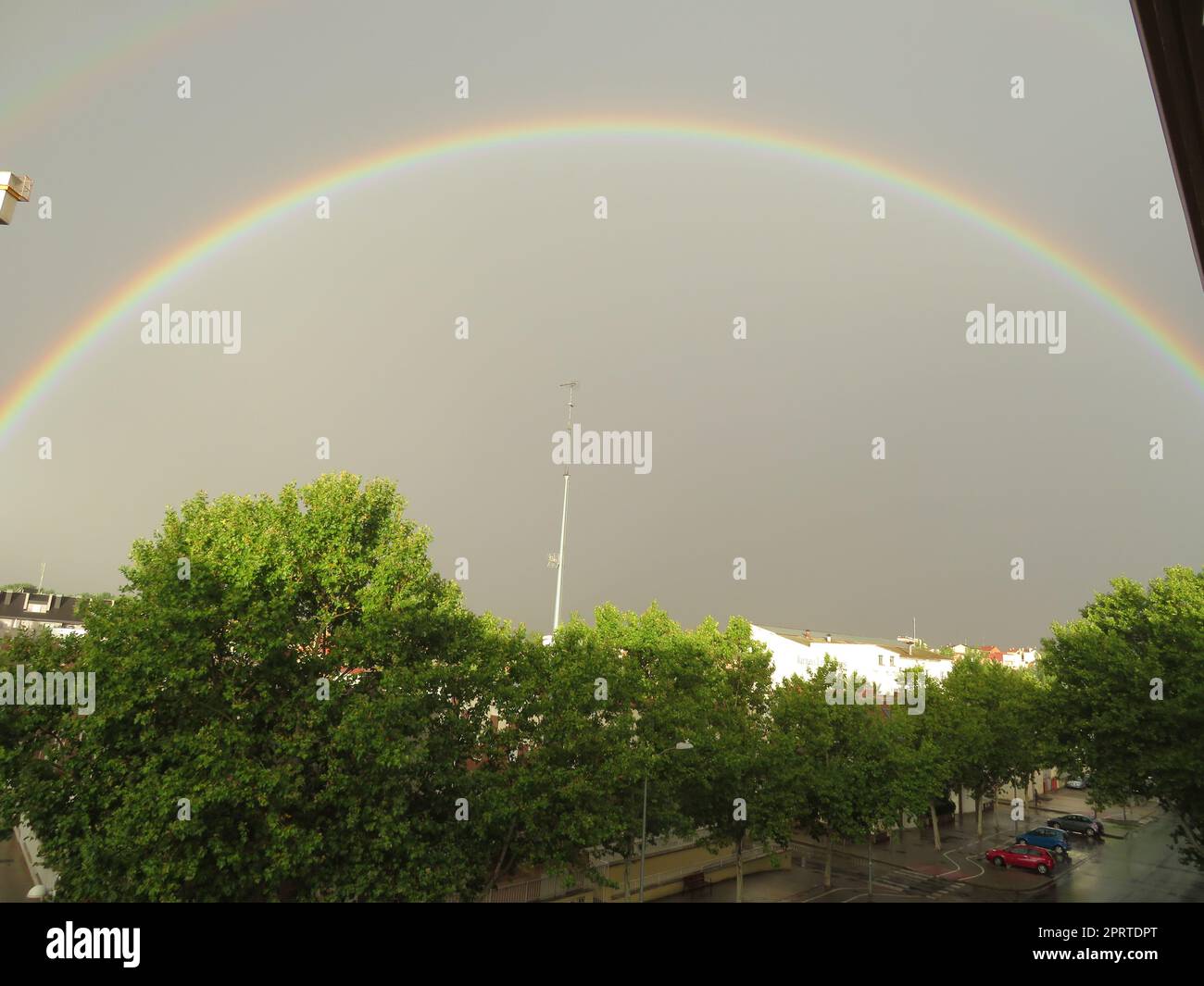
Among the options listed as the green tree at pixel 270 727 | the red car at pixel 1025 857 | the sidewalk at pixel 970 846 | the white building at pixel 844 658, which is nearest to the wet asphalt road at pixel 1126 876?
the red car at pixel 1025 857

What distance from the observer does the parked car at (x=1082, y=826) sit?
48.0 metres

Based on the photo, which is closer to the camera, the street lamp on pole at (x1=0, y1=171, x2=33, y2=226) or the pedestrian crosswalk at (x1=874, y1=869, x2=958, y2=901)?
the street lamp on pole at (x1=0, y1=171, x2=33, y2=226)

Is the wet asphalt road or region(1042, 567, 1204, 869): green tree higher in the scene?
region(1042, 567, 1204, 869): green tree

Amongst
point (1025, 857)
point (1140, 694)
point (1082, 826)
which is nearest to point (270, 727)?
point (1140, 694)

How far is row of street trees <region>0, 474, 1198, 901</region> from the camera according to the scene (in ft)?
50.7

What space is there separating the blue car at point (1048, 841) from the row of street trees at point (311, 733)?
2748cm

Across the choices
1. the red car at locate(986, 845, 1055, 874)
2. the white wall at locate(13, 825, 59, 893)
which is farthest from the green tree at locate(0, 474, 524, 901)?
the red car at locate(986, 845, 1055, 874)

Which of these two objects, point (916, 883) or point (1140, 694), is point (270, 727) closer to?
point (916, 883)

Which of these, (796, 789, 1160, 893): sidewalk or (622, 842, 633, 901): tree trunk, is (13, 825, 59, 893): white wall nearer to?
(622, 842, 633, 901): tree trunk

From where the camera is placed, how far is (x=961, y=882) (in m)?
34.5

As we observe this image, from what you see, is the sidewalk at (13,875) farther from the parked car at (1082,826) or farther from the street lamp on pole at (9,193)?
the parked car at (1082,826)

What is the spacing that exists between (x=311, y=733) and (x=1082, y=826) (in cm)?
5215

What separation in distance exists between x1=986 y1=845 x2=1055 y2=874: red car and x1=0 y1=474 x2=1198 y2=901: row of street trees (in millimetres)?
23594
